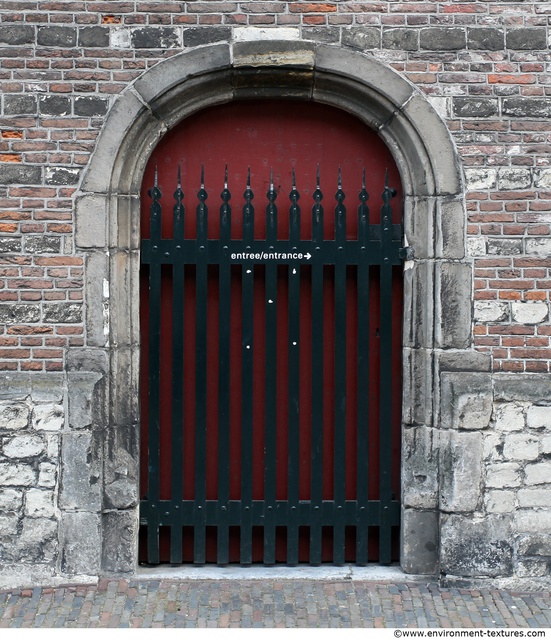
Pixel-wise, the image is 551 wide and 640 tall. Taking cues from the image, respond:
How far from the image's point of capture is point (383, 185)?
480 cm

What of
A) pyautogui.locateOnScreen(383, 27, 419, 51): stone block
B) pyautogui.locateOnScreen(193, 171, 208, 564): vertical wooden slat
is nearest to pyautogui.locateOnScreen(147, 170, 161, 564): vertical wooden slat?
pyautogui.locateOnScreen(193, 171, 208, 564): vertical wooden slat

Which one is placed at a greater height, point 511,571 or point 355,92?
point 355,92

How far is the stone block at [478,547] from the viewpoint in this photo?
4430mm

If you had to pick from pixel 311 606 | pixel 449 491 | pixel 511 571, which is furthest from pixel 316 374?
pixel 511 571

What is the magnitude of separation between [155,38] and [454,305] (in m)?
2.48

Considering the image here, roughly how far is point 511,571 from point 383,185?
2.58 meters

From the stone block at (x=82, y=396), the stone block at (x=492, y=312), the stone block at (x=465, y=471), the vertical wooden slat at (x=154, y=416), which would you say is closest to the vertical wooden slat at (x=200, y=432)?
Result: the vertical wooden slat at (x=154, y=416)

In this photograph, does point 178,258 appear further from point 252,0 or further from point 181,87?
point 252,0

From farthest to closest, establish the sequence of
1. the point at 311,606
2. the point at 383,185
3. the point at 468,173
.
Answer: the point at 383,185, the point at 468,173, the point at 311,606

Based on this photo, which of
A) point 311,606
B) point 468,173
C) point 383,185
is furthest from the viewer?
point 383,185

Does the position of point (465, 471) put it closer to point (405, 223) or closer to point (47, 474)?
point (405, 223)

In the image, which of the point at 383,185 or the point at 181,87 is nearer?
the point at 181,87

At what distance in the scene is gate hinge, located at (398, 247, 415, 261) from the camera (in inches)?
181

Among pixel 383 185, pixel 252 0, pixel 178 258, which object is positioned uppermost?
pixel 252 0
